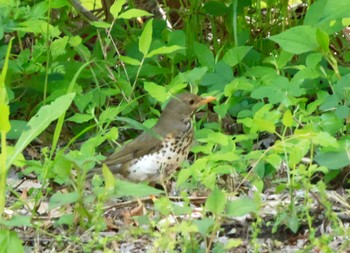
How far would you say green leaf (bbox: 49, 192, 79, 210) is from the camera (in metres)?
5.08

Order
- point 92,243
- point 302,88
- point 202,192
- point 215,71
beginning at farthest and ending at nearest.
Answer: point 215,71 → point 302,88 → point 202,192 → point 92,243

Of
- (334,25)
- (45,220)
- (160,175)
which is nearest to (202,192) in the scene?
(160,175)

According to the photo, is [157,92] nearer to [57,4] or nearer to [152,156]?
[152,156]

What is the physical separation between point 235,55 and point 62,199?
255cm

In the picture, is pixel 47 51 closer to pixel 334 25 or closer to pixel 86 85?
pixel 86 85

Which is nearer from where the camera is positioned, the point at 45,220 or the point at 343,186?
the point at 45,220

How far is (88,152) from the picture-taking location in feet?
20.8

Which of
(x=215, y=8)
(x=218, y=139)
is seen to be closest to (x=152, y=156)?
(x=218, y=139)

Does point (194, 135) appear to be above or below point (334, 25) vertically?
below

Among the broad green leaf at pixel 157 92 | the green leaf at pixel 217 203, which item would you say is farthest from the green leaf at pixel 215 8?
the green leaf at pixel 217 203

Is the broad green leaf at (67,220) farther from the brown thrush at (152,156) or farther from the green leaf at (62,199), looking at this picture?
the brown thrush at (152,156)

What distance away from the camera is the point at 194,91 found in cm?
→ 712

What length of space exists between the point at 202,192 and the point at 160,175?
40cm

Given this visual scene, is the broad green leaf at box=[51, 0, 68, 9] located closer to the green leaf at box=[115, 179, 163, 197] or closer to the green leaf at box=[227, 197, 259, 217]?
the green leaf at box=[115, 179, 163, 197]
